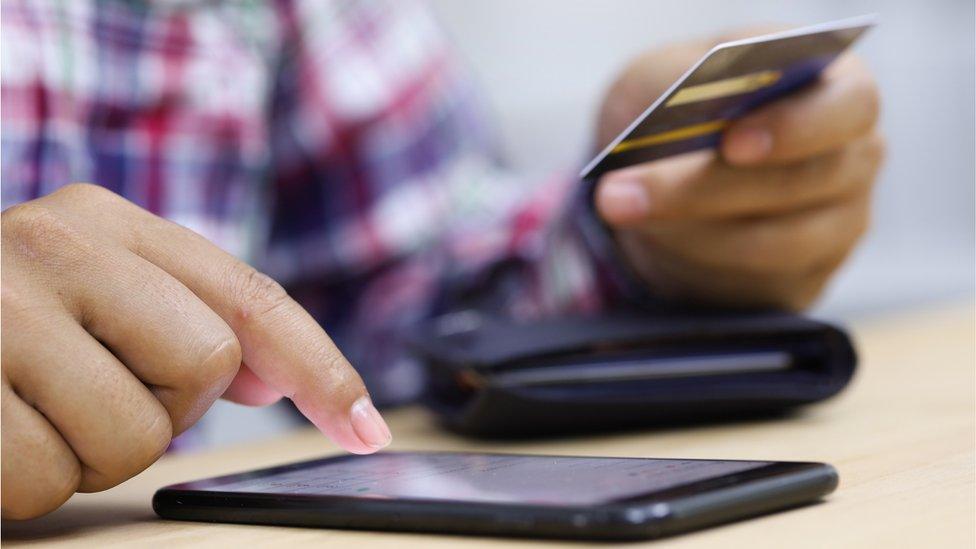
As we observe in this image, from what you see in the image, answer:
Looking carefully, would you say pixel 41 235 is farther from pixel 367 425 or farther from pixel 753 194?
pixel 753 194

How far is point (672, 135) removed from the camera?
19.6 inches

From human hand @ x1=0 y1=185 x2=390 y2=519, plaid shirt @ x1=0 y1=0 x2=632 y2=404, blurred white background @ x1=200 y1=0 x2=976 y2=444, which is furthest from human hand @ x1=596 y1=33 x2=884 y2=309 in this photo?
blurred white background @ x1=200 y1=0 x2=976 y2=444

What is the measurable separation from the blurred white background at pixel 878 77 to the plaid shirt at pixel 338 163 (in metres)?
0.89

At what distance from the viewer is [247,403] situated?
446 mm

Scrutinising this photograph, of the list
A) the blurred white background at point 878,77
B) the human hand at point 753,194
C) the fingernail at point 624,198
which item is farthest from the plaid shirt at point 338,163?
the blurred white background at point 878,77

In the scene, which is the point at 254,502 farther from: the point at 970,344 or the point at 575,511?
the point at 970,344

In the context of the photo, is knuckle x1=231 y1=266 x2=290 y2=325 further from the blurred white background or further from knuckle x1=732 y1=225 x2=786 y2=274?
the blurred white background

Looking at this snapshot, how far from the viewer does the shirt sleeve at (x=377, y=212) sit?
102cm

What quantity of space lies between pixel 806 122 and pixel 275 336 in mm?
351

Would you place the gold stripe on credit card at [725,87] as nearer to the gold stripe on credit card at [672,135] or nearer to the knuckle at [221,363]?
the gold stripe on credit card at [672,135]

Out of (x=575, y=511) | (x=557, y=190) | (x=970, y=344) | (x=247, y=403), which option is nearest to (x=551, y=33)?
(x=557, y=190)

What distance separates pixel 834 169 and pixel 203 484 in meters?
0.45

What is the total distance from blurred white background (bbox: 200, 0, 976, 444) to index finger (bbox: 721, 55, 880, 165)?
1319mm

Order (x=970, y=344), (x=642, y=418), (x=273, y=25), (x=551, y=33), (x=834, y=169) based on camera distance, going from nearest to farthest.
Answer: (x=642, y=418), (x=834, y=169), (x=970, y=344), (x=273, y=25), (x=551, y=33)
